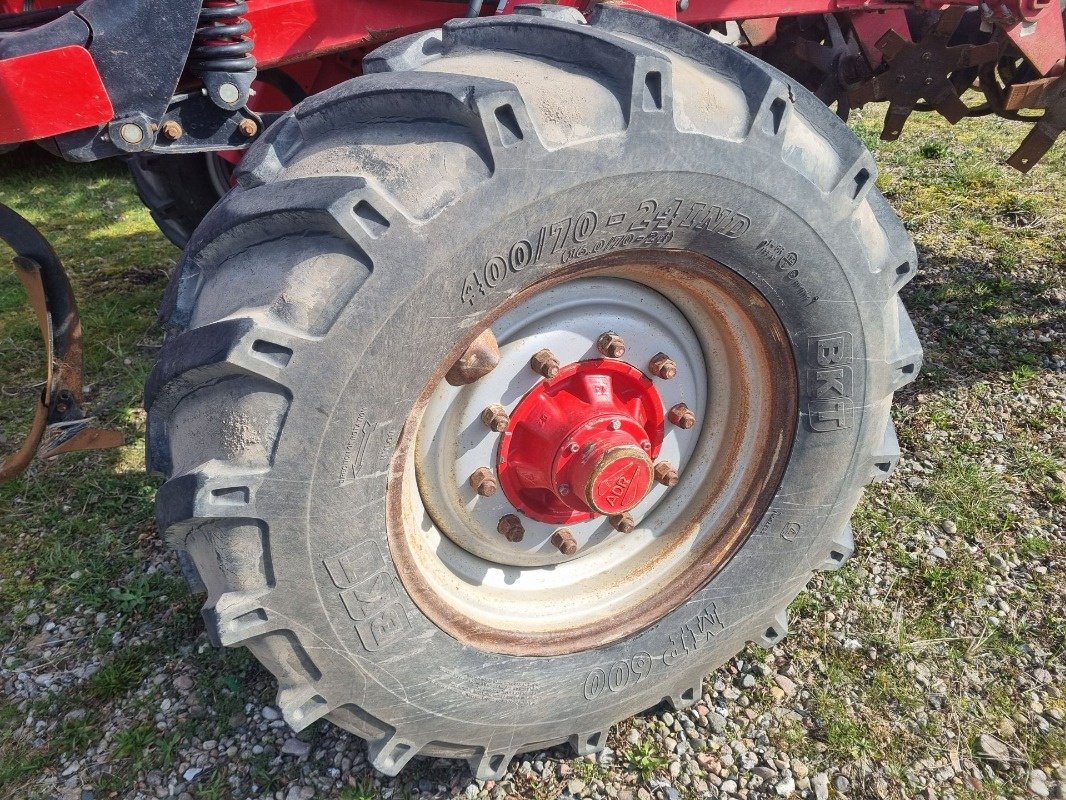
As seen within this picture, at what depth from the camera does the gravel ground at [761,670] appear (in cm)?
194

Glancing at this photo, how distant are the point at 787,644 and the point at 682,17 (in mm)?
1710

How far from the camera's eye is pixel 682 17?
199 cm

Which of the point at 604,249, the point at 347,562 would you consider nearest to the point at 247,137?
the point at 604,249

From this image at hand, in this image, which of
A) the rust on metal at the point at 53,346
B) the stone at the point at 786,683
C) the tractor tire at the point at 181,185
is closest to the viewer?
the stone at the point at 786,683

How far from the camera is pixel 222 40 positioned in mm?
1495

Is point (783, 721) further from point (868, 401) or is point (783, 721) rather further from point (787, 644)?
point (868, 401)

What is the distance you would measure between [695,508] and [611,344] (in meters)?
0.51

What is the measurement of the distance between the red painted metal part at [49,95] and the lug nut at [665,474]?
4.30 ft

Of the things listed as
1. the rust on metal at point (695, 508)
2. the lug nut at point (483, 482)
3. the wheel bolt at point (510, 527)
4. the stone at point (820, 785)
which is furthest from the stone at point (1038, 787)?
the lug nut at point (483, 482)

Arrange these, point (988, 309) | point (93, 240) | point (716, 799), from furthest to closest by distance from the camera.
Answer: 1. point (93, 240)
2. point (988, 309)
3. point (716, 799)

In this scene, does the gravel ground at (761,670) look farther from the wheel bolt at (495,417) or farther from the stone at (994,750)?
the wheel bolt at (495,417)

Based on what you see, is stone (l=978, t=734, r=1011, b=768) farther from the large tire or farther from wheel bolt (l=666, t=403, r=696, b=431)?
wheel bolt (l=666, t=403, r=696, b=431)

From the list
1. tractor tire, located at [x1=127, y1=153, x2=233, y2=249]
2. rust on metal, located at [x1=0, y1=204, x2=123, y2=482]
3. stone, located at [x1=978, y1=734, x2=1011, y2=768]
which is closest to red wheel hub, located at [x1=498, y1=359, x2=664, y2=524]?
stone, located at [x1=978, y1=734, x2=1011, y2=768]

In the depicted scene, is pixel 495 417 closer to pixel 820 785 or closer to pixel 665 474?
pixel 665 474
